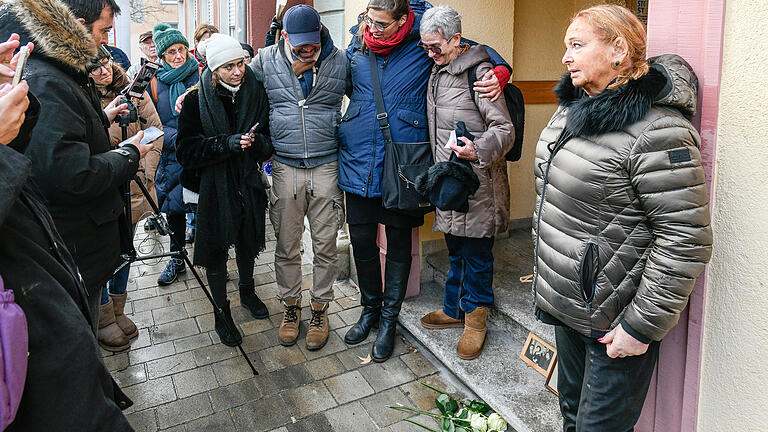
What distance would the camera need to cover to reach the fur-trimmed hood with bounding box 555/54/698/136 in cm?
178

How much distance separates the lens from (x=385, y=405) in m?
3.22

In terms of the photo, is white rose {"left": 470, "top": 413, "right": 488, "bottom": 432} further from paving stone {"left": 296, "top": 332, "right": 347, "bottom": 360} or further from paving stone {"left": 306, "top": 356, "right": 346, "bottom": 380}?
paving stone {"left": 296, "top": 332, "right": 347, "bottom": 360}

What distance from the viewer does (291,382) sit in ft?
11.3

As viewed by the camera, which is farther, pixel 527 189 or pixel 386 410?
pixel 527 189

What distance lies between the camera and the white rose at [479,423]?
9.48ft

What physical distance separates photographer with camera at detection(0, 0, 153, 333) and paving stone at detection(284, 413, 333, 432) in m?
1.21

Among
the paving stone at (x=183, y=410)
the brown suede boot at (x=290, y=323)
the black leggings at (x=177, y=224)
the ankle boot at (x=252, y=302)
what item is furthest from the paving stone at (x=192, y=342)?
the black leggings at (x=177, y=224)

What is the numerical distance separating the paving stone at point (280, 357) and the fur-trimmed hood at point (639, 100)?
8.22ft

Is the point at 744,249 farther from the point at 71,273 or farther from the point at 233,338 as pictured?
the point at 233,338

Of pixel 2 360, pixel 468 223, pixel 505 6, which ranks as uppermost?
pixel 505 6

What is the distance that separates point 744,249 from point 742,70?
590 mm

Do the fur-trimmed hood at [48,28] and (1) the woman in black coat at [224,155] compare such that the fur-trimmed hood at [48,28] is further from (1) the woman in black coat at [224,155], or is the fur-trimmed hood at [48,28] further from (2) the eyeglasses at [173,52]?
(2) the eyeglasses at [173,52]

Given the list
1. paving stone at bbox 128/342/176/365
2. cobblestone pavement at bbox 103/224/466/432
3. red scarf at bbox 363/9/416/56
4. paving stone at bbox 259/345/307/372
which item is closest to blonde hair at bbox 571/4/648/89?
red scarf at bbox 363/9/416/56

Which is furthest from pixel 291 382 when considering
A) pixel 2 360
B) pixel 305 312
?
pixel 2 360
